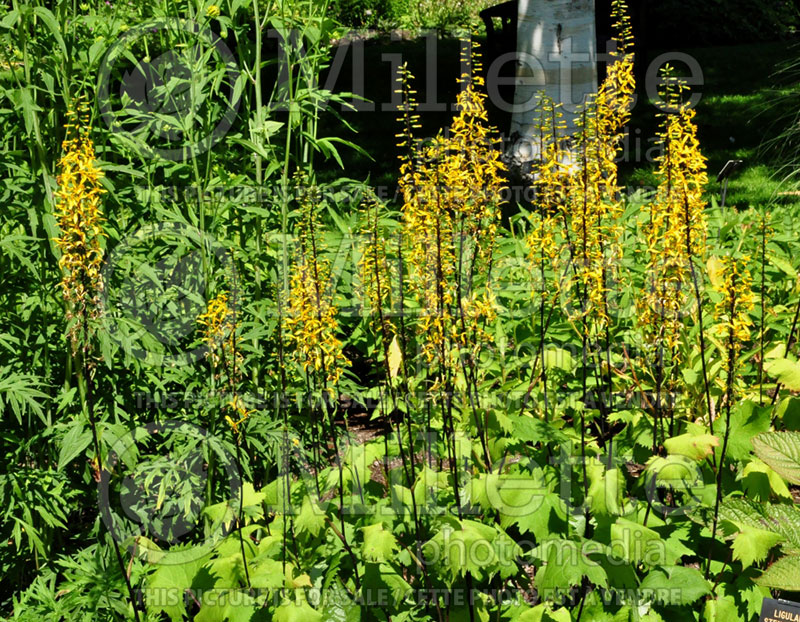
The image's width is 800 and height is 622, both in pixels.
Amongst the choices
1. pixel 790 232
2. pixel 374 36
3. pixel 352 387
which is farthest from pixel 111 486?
pixel 374 36

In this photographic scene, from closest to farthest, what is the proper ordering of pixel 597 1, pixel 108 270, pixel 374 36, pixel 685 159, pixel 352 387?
1. pixel 685 159
2. pixel 108 270
3. pixel 352 387
4. pixel 597 1
5. pixel 374 36

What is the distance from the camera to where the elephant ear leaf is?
290cm

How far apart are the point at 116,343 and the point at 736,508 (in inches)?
90.6

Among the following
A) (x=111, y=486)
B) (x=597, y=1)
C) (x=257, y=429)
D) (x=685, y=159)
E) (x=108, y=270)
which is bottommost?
(x=111, y=486)

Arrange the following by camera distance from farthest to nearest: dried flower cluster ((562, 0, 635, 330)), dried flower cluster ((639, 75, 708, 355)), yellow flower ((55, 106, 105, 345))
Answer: dried flower cluster ((562, 0, 635, 330))
dried flower cluster ((639, 75, 708, 355))
yellow flower ((55, 106, 105, 345))

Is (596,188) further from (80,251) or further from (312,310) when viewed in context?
(80,251)

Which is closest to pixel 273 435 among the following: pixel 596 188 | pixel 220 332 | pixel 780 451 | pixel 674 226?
pixel 220 332

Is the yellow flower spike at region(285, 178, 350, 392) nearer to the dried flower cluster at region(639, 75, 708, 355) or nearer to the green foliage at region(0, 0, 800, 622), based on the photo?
the green foliage at region(0, 0, 800, 622)

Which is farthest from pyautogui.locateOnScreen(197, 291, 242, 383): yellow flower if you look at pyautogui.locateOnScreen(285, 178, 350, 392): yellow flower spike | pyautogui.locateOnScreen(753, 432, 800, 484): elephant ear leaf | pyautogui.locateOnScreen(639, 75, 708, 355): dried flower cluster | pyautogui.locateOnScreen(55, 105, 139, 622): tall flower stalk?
pyautogui.locateOnScreen(753, 432, 800, 484): elephant ear leaf

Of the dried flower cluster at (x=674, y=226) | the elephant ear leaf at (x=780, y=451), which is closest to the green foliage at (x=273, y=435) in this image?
the elephant ear leaf at (x=780, y=451)

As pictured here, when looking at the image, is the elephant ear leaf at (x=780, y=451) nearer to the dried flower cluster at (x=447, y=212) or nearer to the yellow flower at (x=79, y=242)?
the dried flower cluster at (x=447, y=212)

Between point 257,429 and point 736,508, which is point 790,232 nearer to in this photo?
point 736,508

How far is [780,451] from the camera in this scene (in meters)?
2.94

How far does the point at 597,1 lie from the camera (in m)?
11.8
